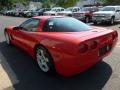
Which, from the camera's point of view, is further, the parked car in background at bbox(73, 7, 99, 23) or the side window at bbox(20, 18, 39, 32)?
the parked car in background at bbox(73, 7, 99, 23)

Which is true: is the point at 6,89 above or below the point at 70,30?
below

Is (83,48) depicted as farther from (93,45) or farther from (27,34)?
(27,34)

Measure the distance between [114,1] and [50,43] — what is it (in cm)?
4175

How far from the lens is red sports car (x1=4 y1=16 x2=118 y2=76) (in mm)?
4379

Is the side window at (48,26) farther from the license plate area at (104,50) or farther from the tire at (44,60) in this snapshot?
the license plate area at (104,50)

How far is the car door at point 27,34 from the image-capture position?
5.89 m

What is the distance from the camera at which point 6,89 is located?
14.7 ft

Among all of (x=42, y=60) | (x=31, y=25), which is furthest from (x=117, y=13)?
(x=42, y=60)

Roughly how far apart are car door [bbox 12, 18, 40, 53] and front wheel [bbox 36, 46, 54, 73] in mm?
385

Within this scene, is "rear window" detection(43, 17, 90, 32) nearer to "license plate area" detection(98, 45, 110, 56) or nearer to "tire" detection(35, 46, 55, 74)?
"tire" detection(35, 46, 55, 74)

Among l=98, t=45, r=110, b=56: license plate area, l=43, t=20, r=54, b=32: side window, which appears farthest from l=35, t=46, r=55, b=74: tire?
l=98, t=45, r=110, b=56: license plate area

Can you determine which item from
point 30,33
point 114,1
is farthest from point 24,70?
point 114,1

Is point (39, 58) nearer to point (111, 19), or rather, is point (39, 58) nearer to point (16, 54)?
point (16, 54)

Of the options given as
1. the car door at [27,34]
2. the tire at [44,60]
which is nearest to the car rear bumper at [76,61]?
the tire at [44,60]
